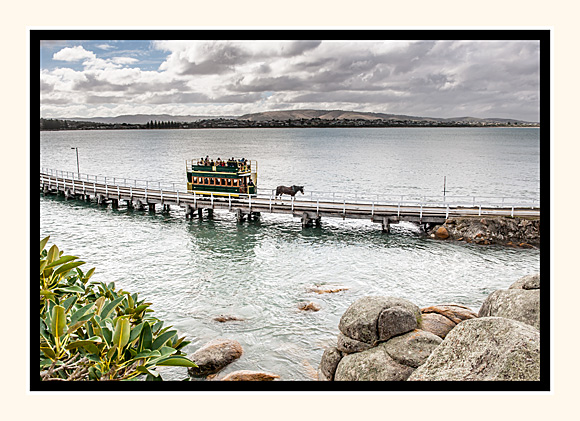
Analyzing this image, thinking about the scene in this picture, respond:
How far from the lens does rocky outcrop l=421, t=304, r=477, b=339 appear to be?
7.36 m

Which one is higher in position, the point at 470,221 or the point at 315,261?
the point at 470,221

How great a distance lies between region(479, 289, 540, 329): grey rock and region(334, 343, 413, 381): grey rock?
2.02 meters

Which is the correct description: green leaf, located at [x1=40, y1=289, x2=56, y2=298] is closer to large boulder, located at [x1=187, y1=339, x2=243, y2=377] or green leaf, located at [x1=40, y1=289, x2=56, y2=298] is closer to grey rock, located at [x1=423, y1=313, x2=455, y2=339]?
large boulder, located at [x1=187, y1=339, x2=243, y2=377]

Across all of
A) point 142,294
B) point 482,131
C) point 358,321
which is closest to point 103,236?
point 142,294

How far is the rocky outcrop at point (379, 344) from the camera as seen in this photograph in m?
6.32

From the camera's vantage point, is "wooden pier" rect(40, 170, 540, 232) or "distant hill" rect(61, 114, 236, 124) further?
"wooden pier" rect(40, 170, 540, 232)

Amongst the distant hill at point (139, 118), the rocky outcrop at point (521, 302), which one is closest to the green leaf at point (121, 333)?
the rocky outcrop at point (521, 302)

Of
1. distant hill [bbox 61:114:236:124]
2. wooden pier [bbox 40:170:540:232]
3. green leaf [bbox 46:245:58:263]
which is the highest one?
distant hill [bbox 61:114:236:124]

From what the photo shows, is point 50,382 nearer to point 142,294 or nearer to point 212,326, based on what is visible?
point 212,326

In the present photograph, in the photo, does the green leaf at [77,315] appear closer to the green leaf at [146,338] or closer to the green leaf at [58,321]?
the green leaf at [58,321]

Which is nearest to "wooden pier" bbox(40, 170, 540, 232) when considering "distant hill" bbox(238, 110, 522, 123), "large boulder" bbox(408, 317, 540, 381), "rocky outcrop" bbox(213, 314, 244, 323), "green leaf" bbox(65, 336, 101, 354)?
"distant hill" bbox(238, 110, 522, 123)

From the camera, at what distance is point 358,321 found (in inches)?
282

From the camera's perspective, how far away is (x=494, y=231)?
18.5 m

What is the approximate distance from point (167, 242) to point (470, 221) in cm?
1193
